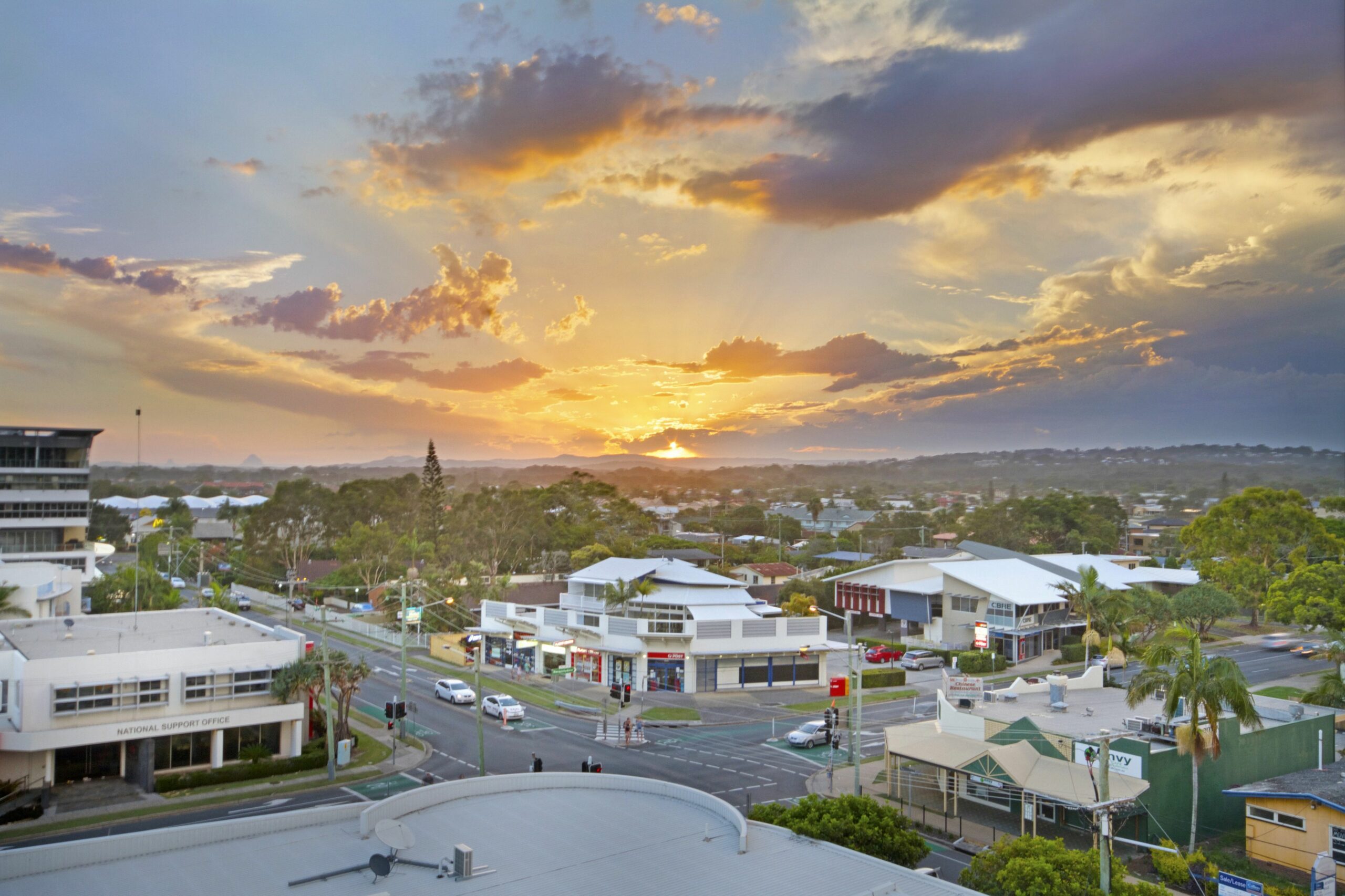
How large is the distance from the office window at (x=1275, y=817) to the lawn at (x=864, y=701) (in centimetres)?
2692

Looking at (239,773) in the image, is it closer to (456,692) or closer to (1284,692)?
(456,692)

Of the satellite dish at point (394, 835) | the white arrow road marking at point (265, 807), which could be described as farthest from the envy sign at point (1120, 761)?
the white arrow road marking at point (265, 807)

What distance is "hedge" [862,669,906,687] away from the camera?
222 ft

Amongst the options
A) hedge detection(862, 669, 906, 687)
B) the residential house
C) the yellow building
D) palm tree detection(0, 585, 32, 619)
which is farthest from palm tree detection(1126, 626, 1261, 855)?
the residential house

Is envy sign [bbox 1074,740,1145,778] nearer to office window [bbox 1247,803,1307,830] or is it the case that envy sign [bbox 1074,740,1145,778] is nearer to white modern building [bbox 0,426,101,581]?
office window [bbox 1247,803,1307,830]

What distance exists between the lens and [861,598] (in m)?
97.9

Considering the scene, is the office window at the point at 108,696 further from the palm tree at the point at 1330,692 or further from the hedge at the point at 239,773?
the palm tree at the point at 1330,692

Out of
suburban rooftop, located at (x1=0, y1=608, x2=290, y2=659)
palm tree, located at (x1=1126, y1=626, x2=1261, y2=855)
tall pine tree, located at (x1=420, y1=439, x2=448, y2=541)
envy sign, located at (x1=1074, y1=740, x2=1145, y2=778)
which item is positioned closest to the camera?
palm tree, located at (x1=1126, y1=626, x2=1261, y2=855)

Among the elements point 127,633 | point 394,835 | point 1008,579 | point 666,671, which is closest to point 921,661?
point 1008,579

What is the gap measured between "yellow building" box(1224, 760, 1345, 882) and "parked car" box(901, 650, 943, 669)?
40346 millimetres

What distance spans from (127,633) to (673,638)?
33964mm

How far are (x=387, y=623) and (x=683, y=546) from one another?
150 feet

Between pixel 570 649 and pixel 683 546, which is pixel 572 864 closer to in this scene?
pixel 570 649

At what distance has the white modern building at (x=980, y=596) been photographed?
82.6m
